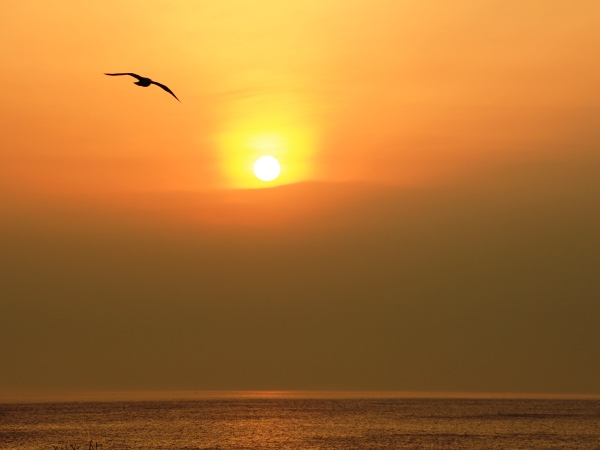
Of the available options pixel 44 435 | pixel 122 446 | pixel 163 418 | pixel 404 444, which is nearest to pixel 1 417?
pixel 163 418

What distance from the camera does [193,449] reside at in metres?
75.0

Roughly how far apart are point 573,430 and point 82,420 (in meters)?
59.5

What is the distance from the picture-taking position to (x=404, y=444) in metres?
81.6

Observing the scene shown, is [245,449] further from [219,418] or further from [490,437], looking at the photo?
[219,418]

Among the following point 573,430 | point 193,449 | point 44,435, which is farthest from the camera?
point 573,430

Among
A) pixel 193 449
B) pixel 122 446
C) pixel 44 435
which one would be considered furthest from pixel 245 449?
pixel 44 435

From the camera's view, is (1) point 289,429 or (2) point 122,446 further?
(1) point 289,429

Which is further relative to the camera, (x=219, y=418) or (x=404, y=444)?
(x=219, y=418)

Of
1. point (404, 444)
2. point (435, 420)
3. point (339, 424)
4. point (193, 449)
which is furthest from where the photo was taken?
point (435, 420)

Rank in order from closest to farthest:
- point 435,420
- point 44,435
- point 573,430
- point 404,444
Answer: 1. point 404,444
2. point 44,435
3. point 573,430
4. point 435,420

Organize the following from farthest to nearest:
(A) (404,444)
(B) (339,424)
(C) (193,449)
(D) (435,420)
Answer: (D) (435,420) → (B) (339,424) → (A) (404,444) → (C) (193,449)

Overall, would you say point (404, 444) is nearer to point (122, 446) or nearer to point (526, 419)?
point (122, 446)

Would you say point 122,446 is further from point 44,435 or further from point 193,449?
point 44,435

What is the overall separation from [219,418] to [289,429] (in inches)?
979
